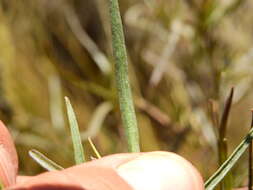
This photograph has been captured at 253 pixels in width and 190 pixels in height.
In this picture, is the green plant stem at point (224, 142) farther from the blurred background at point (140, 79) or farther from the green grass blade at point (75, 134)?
the blurred background at point (140, 79)

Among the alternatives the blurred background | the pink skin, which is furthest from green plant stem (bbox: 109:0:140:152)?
the blurred background

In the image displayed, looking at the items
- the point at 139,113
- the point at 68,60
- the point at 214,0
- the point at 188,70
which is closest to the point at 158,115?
the point at 139,113

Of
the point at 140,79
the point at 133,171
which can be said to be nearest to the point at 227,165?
the point at 133,171

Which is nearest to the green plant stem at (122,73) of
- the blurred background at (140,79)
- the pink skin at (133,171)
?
the pink skin at (133,171)

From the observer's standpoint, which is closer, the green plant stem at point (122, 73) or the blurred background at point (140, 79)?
the green plant stem at point (122, 73)

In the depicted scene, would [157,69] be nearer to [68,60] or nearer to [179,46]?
[179,46]
